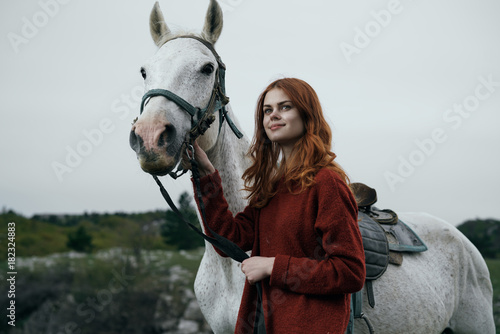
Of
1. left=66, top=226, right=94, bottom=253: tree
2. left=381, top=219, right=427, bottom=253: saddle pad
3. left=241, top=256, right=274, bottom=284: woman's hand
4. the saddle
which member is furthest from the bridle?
left=66, top=226, right=94, bottom=253: tree

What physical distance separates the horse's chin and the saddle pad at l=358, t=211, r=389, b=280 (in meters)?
1.26

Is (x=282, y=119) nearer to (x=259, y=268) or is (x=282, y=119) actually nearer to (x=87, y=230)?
(x=259, y=268)

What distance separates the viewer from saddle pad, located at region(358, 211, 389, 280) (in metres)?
2.32

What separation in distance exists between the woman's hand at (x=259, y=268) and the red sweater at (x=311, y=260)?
4 cm

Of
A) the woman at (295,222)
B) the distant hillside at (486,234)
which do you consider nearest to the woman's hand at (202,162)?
the woman at (295,222)

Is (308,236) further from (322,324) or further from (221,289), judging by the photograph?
(221,289)

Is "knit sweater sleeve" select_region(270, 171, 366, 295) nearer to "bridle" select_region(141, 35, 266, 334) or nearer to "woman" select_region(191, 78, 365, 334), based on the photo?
"woman" select_region(191, 78, 365, 334)

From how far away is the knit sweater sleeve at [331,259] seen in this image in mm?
1387

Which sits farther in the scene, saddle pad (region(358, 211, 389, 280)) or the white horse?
saddle pad (region(358, 211, 389, 280))

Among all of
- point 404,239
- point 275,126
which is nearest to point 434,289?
point 404,239

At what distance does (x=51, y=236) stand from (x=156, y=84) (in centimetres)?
2770

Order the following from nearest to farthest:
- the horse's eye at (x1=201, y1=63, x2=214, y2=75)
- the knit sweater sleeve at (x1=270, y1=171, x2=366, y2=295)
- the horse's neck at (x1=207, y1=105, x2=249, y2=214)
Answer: the knit sweater sleeve at (x1=270, y1=171, x2=366, y2=295) → the horse's eye at (x1=201, y1=63, x2=214, y2=75) → the horse's neck at (x1=207, y1=105, x2=249, y2=214)

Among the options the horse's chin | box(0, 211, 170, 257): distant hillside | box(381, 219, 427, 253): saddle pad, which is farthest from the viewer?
box(0, 211, 170, 257): distant hillside

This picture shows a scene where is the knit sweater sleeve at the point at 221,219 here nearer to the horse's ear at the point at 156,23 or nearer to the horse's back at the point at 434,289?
the horse's back at the point at 434,289
